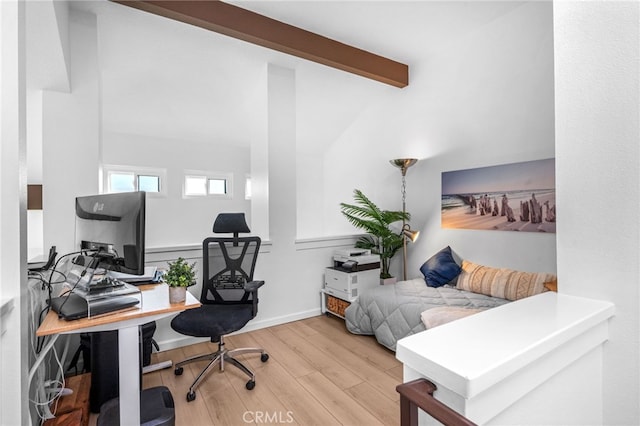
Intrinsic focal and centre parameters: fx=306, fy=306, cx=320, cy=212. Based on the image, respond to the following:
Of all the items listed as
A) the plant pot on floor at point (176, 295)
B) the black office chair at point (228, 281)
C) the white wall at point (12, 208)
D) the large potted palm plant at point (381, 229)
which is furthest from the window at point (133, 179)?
the white wall at point (12, 208)

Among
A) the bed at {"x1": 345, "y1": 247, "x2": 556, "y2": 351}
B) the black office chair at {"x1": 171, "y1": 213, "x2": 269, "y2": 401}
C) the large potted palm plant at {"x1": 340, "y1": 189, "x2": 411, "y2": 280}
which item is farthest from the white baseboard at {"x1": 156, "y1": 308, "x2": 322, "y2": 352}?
the large potted palm plant at {"x1": 340, "y1": 189, "x2": 411, "y2": 280}

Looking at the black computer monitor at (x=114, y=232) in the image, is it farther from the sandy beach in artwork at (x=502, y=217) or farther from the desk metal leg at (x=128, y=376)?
the sandy beach in artwork at (x=502, y=217)

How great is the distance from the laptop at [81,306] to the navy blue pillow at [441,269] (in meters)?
2.64

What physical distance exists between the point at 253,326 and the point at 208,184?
257 cm

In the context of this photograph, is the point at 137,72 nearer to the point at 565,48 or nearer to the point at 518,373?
the point at 565,48

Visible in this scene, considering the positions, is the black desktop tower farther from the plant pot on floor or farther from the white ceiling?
the white ceiling

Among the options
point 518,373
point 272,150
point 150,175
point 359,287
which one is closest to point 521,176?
point 359,287

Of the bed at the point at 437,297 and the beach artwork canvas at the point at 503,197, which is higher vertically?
the beach artwork canvas at the point at 503,197

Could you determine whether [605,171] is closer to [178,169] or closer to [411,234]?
[411,234]

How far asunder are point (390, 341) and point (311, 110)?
3.19 metres

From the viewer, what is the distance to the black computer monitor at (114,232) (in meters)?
1.33

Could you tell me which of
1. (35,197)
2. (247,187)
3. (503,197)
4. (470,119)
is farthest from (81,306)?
(247,187)

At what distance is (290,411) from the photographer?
1.85 meters

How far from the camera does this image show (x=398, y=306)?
102 inches
